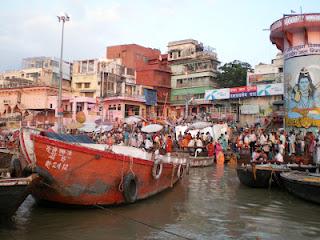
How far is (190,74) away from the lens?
51344 millimetres

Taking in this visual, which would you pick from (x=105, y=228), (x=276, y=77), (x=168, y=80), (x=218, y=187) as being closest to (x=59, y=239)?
(x=105, y=228)

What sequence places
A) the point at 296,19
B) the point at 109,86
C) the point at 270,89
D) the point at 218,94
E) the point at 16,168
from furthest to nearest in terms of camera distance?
the point at 109,86 → the point at 218,94 → the point at 270,89 → the point at 296,19 → the point at 16,168

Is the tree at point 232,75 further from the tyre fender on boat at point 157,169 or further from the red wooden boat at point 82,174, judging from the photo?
the red wooden boat at point 82,174

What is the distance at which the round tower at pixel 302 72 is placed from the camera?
2388cm

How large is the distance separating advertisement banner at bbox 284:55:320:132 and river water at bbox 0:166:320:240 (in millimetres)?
12826

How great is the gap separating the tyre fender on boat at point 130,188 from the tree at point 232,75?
4104 cm

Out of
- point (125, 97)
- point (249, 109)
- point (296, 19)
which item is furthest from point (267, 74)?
point (296, 19)

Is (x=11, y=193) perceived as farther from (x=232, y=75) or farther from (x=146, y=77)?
(x=146, y=77)

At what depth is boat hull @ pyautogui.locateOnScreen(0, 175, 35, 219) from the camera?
24.0 ft

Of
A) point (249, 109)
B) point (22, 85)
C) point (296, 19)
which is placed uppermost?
point (296, 19)

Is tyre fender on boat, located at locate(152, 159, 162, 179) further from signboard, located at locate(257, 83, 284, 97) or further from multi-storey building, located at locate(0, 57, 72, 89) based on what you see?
multi-storey building, located at locate(0, 57, 72, 89)

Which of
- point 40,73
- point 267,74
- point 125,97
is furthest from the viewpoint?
point 40,73

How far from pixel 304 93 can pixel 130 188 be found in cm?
1804

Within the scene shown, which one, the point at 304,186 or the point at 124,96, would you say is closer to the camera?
the point at 304,186
